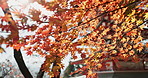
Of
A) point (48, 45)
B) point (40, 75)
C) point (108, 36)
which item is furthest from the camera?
point (108, 36)

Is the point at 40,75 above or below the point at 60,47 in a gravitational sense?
below

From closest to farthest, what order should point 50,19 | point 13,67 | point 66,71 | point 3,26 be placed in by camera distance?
point 3,26
point 50,19
point 13,67
point 66,71

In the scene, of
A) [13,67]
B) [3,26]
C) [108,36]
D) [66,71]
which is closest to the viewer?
[3,26]

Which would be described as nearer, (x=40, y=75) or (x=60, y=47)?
(x=60, y=47)

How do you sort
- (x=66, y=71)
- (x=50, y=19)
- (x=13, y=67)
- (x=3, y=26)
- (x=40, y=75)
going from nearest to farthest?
(x=3, y=26) < (x=50, y=19) < (x=40, y=75) < (x=13, y=67) < (x=66, y=71)

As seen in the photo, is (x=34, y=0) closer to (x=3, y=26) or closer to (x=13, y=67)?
(x=3, y=26)

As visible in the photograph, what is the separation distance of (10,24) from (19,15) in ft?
0.91

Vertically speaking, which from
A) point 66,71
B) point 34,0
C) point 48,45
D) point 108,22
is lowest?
point 66,71

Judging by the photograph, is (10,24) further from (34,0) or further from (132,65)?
(132,65)

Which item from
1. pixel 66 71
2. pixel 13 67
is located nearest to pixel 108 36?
pixel 66 71

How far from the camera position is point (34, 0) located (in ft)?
11.2

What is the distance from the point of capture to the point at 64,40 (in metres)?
4.54

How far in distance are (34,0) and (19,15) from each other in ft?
1.86

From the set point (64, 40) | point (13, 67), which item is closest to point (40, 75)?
point (64, 40)
